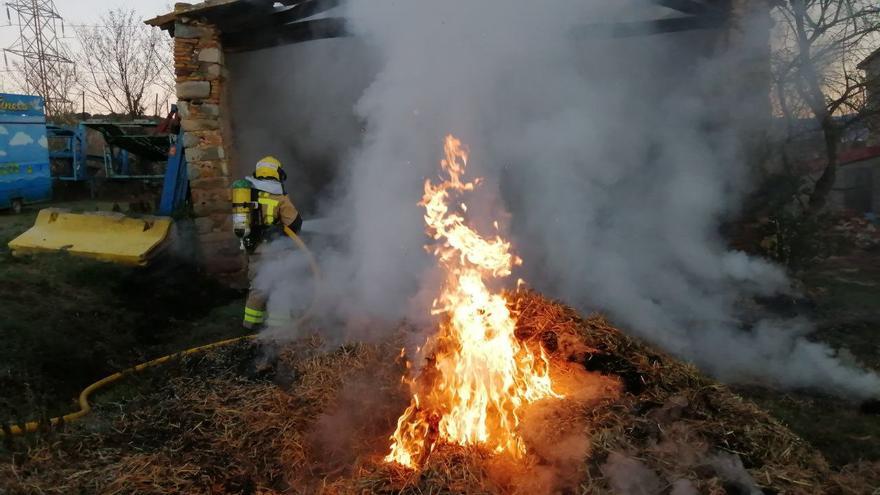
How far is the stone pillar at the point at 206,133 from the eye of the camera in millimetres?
7223

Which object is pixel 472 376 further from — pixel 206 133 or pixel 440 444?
pixel 206 133

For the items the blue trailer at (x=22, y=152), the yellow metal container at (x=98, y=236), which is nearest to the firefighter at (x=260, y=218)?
the yellow metal container at (x=98, y=236)

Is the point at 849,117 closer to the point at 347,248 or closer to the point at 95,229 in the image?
the point at 347,248

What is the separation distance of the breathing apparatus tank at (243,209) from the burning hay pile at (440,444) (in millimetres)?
1821

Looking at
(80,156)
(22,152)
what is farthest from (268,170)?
(80,156)

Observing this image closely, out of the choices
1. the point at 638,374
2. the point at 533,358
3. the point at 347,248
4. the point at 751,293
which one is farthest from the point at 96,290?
the point at 751,293

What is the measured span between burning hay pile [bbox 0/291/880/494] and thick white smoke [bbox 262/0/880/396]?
1.04 meters

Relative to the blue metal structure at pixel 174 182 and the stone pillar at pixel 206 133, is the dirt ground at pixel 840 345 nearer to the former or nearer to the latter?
the stone pillar at pixel 206 133

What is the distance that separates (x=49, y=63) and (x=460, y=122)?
1066 inches

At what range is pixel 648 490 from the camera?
2592mm

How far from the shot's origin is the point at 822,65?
23.7ft

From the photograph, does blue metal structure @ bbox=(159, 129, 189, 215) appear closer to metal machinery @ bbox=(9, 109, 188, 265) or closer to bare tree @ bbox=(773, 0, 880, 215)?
metal machinery @ bbox=(9, 109, 188, 265)

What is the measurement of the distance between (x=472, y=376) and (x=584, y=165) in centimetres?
375

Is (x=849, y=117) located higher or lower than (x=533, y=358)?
higher
